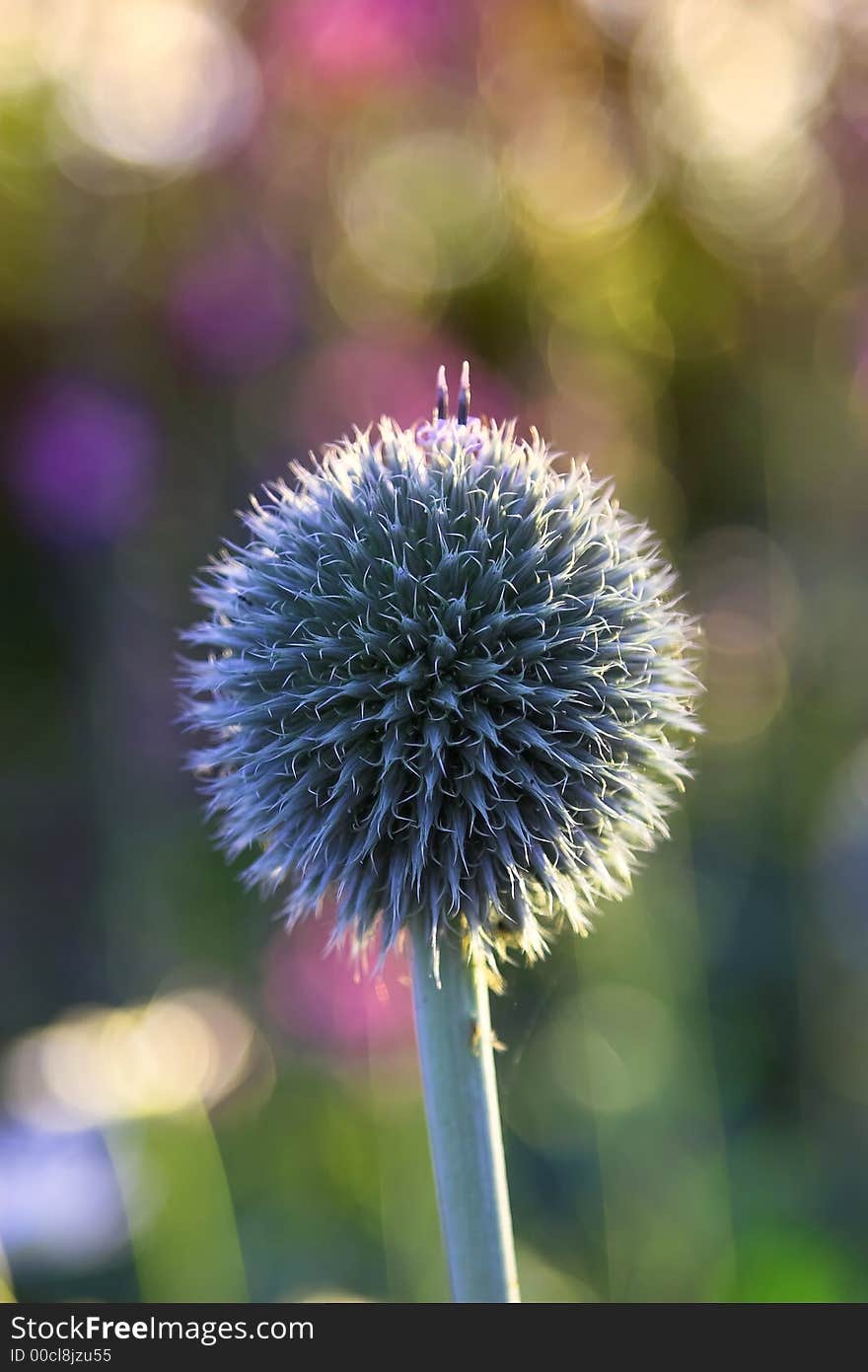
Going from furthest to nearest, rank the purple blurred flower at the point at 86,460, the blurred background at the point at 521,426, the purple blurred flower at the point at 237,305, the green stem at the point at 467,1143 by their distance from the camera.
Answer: the purple blurred flower at the point at 86,460, the purple blurred flower at the point at 237,305, the blurred background at the point at 521,426, the green stem at the point at 467,1143

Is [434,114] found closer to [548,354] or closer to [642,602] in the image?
[548,354]

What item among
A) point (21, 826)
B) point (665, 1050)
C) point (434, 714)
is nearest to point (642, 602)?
point (434, 714)

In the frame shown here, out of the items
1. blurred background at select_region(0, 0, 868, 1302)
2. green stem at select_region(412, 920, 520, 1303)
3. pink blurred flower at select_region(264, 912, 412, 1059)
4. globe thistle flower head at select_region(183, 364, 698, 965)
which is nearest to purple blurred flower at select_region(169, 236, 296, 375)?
blurred background at select_region(0, 0, 868, 1302)

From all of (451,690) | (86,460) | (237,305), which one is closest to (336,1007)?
(451,690)

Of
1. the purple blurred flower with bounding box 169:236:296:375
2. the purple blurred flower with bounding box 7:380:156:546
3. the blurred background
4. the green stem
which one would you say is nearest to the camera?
the green stem

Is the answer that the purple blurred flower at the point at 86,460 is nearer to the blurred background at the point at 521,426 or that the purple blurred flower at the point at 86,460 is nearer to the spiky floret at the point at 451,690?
the blurred background at the point at 521,426

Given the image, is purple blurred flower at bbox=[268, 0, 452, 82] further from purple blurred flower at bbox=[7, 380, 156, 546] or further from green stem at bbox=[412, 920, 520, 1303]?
green stem at bbox=[412, 920, 520, 1303]

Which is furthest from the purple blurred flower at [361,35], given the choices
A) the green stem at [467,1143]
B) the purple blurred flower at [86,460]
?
the green stem at [467,1143]
